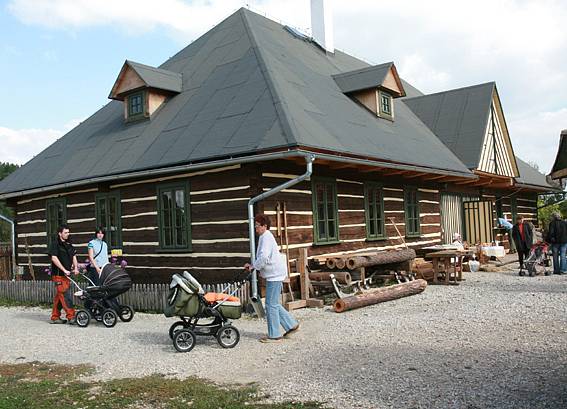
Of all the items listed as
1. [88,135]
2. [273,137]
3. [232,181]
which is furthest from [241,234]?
[88,135]

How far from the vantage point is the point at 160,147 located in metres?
13.2

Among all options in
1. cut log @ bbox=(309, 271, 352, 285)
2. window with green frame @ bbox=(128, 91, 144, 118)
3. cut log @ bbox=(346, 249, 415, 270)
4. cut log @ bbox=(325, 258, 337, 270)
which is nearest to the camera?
cut log @ bbox=(309, 271, 352, 285)

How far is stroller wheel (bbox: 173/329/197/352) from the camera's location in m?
7.85

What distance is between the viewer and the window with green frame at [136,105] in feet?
50.4

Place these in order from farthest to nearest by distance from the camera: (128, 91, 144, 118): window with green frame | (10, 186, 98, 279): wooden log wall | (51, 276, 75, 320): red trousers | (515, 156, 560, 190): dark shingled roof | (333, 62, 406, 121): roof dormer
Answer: (515, 156, 560, 190): dark shingled roof < (333, 62, 406, 121): roof dormer < (128, 91, 144, 118): window with green frame < (10, 186, 98, 279): wooden log wall < (51, 276, 75, 320): red trousers

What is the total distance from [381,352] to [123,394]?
3206 mm

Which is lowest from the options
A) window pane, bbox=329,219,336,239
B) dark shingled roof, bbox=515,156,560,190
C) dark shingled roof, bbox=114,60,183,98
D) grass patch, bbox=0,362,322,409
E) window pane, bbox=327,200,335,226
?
grass patch, bbox=0,362,322,409

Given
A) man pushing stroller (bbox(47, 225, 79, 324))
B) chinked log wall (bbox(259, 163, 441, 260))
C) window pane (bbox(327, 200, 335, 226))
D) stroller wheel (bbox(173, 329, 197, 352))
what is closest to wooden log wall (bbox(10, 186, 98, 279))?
man pushing stroller (bbox(47, 225, 79, 324))

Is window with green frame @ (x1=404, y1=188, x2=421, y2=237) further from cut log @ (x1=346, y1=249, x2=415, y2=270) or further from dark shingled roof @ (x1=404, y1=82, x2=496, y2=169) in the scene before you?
dark shingled roof @ (x1=404, y1=82, x2=496, y2=169)

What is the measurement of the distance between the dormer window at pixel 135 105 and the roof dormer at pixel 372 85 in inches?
212

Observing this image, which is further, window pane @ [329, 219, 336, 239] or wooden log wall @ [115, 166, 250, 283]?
window pane @ [329, 219, 336, 239]

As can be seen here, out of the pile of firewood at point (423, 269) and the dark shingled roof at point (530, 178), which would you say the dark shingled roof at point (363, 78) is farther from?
the dark shingled roof at point (530, 178)

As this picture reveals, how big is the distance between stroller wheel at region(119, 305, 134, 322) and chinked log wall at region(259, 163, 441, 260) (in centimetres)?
317

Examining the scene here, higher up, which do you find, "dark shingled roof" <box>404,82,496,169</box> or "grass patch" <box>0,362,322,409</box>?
"dark shingled roof" <box>404,82,496,169</box>
